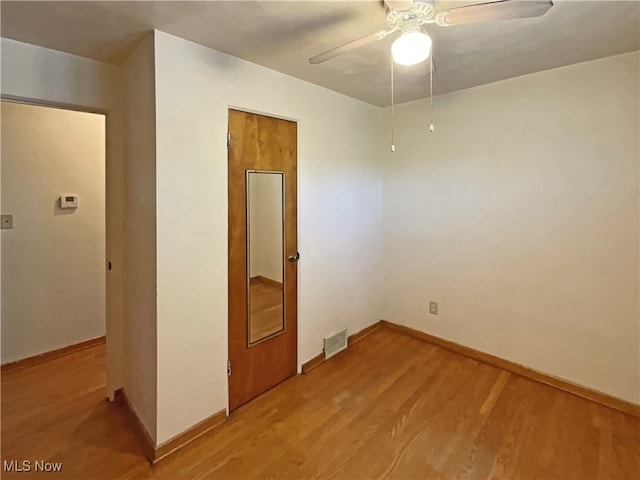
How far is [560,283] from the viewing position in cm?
253

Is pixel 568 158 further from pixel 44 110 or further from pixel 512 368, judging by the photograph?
pixel 44 110

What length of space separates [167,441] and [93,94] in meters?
2.14

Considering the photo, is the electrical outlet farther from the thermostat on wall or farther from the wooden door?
the thermostat on wall

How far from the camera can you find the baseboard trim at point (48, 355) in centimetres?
278

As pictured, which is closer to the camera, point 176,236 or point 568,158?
point 176,236

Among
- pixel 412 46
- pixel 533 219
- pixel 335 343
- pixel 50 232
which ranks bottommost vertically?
pixel 335 343

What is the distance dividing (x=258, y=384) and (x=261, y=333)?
0.37 m

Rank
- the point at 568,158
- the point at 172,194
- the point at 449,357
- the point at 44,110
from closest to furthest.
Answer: the point at 172,194, the point at 568,158, the point at 44,110, the point at 449,357

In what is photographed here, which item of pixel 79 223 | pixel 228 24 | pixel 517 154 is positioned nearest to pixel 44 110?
pixel 79 223

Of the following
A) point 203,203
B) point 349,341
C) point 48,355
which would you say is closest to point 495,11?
point 203,203

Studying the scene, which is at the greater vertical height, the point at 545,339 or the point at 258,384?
the point at 545,339

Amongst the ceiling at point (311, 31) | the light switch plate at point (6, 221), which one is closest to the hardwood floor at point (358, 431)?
the light switch plate at point (6, 221)

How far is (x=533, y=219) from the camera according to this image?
8.55 ft

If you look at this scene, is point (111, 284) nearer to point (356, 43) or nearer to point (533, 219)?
point (356, 43)
